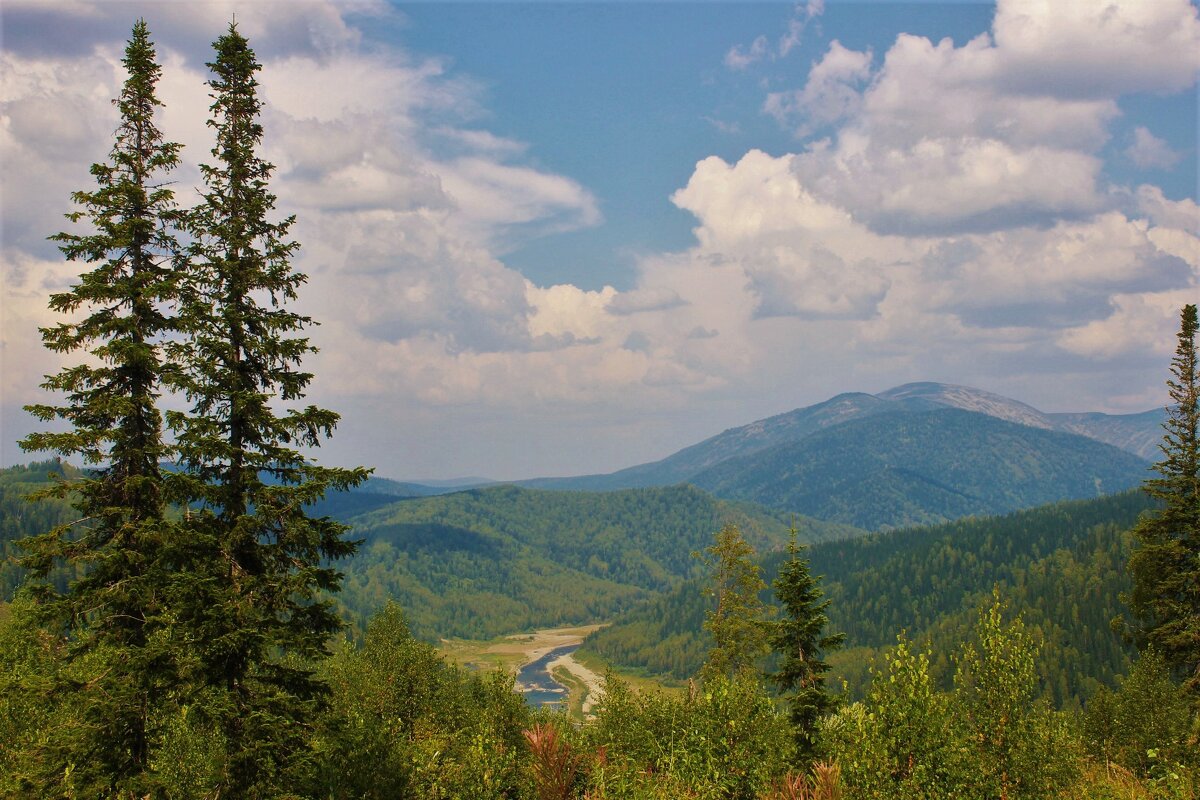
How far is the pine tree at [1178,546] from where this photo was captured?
35531 millimetres

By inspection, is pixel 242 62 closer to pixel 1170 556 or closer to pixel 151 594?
pixel 151 594

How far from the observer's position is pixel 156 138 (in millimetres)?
24859

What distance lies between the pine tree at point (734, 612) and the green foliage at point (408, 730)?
1443 cm

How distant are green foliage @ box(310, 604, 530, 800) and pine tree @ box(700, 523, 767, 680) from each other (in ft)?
47.4

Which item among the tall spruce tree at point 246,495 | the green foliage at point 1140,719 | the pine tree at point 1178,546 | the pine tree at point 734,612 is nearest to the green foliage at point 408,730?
the tall spruce tree at point 246,495

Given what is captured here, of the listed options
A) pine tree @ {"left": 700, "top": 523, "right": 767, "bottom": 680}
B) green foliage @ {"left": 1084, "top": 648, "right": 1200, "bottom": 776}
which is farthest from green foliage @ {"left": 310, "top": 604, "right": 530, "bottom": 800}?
green foliage @ {"left": 1084, "top": 648, "right": 1200, "bottom": 776}

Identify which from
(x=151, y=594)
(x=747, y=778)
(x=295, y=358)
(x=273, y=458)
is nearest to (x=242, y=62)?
(x=295, y=358)

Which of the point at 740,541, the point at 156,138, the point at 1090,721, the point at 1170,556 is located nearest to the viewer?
the point at 156,138

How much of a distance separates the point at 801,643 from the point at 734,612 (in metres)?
9.51

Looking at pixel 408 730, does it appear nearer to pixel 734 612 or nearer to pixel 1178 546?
pixel 734 612

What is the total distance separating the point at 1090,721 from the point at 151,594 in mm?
68212

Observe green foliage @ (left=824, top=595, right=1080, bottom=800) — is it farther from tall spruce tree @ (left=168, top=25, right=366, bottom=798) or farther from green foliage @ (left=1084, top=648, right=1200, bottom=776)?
green foliage @ (left=1084, top=648, right=1200, bottom=776)

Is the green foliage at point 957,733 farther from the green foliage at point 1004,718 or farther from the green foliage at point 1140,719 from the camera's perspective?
the green foliage at point 1140,719

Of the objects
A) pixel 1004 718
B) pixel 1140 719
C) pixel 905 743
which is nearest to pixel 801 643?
pixel 1004 718
